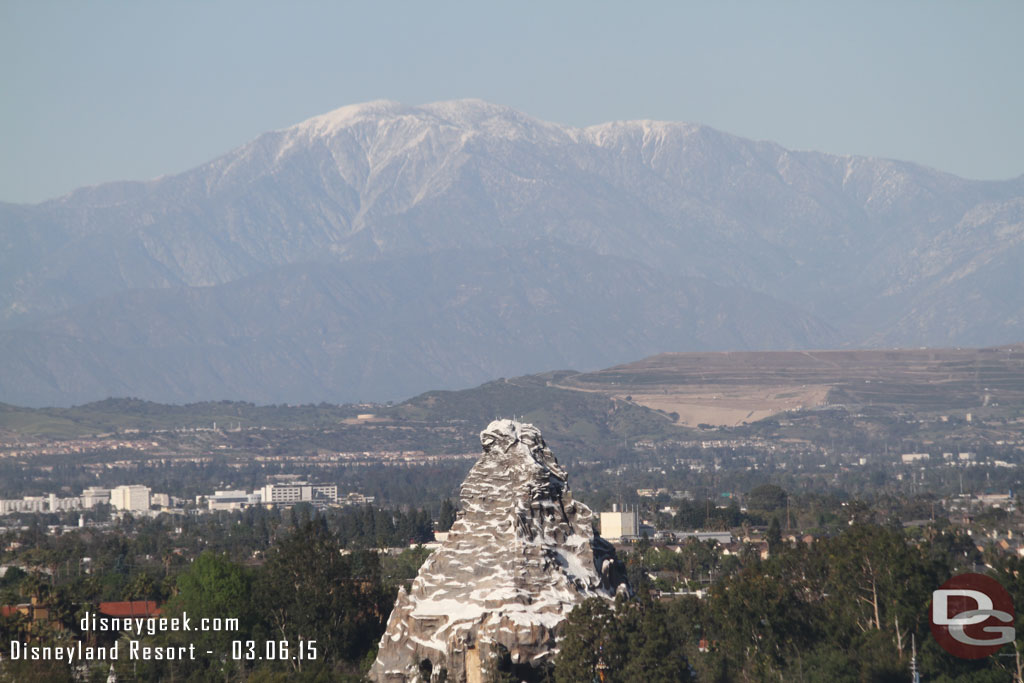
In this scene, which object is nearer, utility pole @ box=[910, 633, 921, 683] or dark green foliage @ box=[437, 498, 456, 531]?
utility pole @ box=[910, 633, 921, 683]

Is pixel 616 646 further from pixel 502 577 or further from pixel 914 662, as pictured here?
pixel 914 662

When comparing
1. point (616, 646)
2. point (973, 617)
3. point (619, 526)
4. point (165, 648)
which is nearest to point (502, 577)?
point (616, 646)

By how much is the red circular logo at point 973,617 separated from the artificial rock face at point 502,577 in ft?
33.9

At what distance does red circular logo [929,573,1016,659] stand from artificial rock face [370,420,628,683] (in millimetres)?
10344

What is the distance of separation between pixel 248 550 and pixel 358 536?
38.9 feet

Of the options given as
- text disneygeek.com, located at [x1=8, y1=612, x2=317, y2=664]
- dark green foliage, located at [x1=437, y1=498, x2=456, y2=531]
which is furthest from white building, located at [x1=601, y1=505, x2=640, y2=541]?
text disneygeek.com, located at [x1=8, y1=612, x2=317, y2=664]

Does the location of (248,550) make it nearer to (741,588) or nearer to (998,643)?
(741,588)

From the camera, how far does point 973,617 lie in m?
64.5

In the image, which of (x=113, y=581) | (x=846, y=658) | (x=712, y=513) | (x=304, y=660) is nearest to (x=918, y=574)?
(x=846, y=658)

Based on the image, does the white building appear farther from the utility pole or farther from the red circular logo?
the utility pole

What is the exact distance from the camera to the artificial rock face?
61219 mm

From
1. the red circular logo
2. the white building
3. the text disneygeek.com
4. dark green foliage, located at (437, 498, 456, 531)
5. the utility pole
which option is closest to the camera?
the utility pole

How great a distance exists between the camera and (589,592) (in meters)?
63.2

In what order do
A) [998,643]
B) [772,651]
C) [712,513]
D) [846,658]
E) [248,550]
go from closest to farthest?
[998,643] → [846,658] → [772,651] → [248,550] → [712,513]
